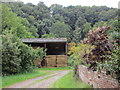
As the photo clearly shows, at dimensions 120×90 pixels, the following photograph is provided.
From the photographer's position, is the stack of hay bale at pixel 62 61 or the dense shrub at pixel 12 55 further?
the stack of hay bale at pixel 62 61

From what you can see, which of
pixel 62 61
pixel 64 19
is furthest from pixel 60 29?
pixel 62 61

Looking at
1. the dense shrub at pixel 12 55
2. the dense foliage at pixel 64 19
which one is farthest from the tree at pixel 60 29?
the dense shrub at pixel 12 55

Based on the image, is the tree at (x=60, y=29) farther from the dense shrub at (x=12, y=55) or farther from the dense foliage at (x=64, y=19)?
the dense shrub at (x=12, y=55)

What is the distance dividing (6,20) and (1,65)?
16404mm

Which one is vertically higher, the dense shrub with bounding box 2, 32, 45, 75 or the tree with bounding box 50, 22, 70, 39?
the tree with bounding box 50, 22, 70, 39

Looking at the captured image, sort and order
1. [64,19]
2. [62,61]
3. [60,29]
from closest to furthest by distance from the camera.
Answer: [62,61], [60,29], [64,19]

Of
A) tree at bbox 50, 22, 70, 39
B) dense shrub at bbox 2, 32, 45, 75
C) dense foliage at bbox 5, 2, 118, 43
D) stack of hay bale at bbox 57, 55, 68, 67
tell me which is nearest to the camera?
dense shrub at bbox 2, 32, 45, 75

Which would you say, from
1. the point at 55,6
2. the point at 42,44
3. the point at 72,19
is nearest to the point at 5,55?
the point at 42,44

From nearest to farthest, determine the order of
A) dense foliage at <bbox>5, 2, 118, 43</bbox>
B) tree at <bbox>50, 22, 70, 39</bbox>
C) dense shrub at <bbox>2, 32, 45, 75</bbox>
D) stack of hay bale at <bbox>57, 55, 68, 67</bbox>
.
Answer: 1. dense shrub at <bbox>2, 32, 45, 75</bbox>
2. stack of hay bale at <bbox>57, 55, 68, 67</bbox>
3. dense foliage at <bbox>5, 2, 118, 43</bbox>
4. tree at <bbox>50, 22, 70, 39</bbox>

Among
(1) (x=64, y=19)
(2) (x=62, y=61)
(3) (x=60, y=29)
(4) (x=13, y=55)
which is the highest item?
(1) (x=64, y=19)

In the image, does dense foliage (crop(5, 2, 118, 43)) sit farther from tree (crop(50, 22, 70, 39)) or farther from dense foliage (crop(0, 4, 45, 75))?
dense foliage (crop(0, 4, 45, 75))

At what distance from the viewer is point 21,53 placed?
12047 mm

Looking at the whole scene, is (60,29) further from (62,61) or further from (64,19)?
(62,61)

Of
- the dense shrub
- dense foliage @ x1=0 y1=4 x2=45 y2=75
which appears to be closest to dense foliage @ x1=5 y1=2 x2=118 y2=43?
dense foliage @ x1=0 y1=4 x2=45 y2=75
